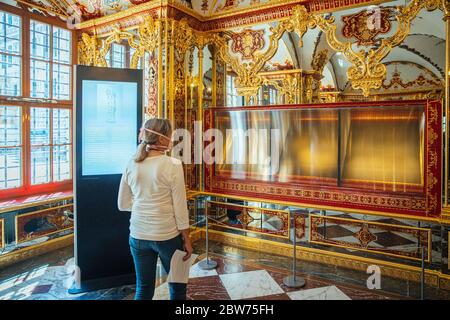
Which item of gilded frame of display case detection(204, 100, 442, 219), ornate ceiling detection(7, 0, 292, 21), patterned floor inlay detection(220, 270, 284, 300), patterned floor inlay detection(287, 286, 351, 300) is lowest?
patterned floor inlay detection(287, 286, 351, 300)

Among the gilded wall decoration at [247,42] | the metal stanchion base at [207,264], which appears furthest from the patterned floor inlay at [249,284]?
the gilded wall decoration at [247,42]

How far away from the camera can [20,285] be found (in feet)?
11.4

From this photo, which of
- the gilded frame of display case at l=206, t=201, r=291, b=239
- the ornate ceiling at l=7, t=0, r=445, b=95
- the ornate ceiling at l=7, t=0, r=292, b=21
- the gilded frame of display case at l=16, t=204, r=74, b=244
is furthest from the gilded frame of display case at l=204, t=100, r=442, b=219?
the gilded frame of display case at l=16, t=204, r=74, b=244

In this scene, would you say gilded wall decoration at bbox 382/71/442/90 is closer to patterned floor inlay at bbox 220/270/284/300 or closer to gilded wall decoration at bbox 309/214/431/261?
gilded wall decoration at bbox 309/214/431/261

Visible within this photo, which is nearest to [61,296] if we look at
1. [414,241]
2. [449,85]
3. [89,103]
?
[89,103]

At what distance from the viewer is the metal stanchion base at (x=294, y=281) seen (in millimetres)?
3488

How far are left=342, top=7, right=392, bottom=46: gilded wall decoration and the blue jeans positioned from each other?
3.22 m

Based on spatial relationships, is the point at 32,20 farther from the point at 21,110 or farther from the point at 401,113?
the point at 401,113

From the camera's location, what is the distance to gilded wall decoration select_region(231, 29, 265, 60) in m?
4.51

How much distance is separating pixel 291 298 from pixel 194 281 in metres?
1.06

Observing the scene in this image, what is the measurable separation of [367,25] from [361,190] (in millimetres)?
1935

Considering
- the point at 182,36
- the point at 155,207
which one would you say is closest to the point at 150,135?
the point at 155,207

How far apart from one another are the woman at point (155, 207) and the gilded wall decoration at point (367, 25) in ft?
9.46

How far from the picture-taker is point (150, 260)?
215cm
